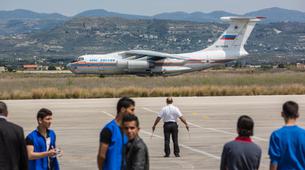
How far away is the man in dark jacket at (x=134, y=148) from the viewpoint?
7812 mm

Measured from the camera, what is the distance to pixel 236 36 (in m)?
75.9

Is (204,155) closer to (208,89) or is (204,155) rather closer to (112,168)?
(112,168)

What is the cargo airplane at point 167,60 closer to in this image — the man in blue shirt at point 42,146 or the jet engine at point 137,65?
the jet engine at point 137,65

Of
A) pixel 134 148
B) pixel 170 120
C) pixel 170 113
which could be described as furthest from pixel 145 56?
pixel 134 148

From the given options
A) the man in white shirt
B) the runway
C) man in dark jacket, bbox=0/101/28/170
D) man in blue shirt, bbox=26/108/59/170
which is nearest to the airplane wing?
the runway

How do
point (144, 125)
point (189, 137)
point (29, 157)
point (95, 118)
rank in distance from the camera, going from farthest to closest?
point (95, 118) → point (144, 125) → point (189, 137) → point (29, 157)

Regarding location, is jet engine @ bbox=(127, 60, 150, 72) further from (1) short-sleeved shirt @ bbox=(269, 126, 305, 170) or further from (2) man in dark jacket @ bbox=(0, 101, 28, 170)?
(1) short-sleeved shirt @ bbox=(269, 126, 305, 170)

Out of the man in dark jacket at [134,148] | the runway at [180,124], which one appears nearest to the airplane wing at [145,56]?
the runway at [180,124]

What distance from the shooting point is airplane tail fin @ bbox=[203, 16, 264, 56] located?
246 feet

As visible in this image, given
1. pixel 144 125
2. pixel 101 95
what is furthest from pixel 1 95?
pixel 144 125

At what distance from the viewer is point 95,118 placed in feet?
98.0

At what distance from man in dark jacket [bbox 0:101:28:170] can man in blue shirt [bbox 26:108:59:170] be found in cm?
84

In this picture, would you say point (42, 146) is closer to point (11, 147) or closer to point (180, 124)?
point (11, 147)

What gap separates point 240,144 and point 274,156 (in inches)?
14.6
